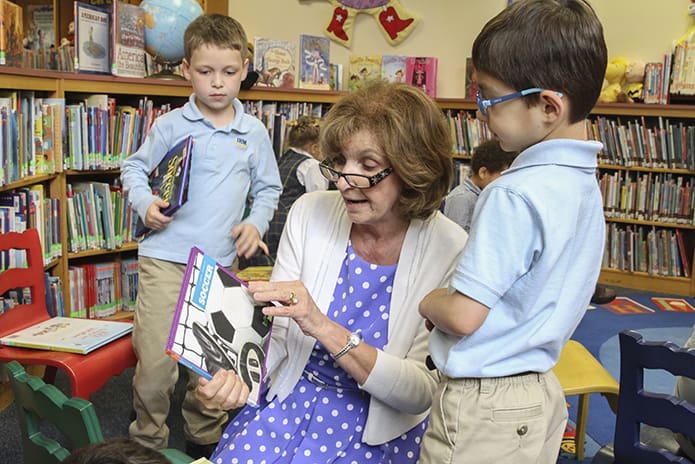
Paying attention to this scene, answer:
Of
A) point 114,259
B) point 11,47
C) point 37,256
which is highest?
point 11,47

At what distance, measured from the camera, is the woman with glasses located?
1418 mm

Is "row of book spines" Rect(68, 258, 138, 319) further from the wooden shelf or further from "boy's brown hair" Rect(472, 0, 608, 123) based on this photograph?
the wooden shelf

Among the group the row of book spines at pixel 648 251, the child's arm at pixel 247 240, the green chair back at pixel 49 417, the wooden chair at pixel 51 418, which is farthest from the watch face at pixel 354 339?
the row of book spines at pixel 648 251

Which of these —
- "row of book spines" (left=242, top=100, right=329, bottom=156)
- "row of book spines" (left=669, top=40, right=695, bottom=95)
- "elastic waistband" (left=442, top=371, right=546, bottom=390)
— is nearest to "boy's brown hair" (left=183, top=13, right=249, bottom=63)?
"elastic waistband" (left=442, top=371, right=546, bottom=390)

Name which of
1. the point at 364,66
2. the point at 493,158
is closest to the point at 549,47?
the point at 493,158

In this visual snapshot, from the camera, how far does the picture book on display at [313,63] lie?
5.31 m

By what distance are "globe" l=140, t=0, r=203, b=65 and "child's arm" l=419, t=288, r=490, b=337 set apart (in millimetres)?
3092

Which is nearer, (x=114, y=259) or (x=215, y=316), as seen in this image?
(x=215, y=316)

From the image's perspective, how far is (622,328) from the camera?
4.31 meters

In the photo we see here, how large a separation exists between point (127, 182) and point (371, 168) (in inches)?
41.4

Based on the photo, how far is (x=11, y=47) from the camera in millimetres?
2727

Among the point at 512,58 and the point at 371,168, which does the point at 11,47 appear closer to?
the point at 371,168

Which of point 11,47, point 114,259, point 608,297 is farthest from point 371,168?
point 608,297

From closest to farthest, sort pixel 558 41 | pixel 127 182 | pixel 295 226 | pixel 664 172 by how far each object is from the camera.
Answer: pixel 558 41, pixel 295 226, pixel 127 182, pixel 664 172
